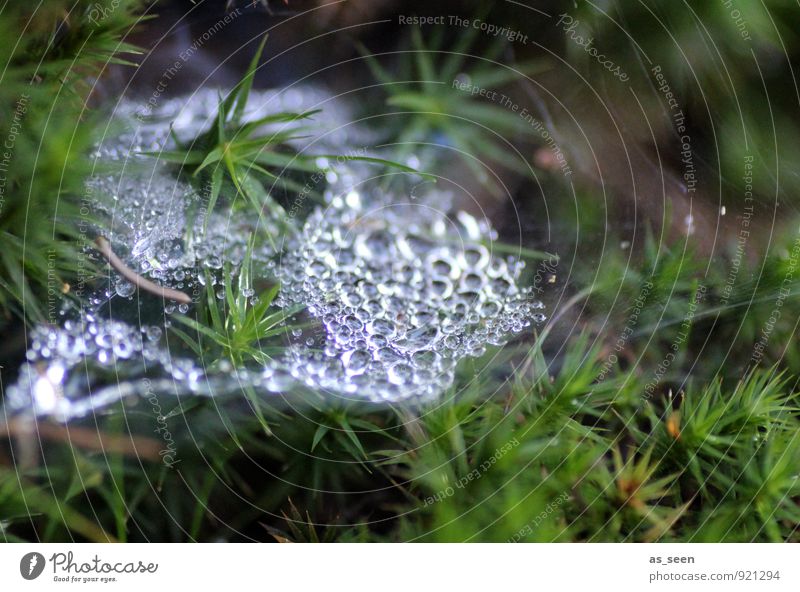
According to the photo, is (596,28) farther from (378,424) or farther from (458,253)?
(378,424)

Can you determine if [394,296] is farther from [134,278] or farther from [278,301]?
[134,278]

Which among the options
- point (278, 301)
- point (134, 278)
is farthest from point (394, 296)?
point (134, 278)
